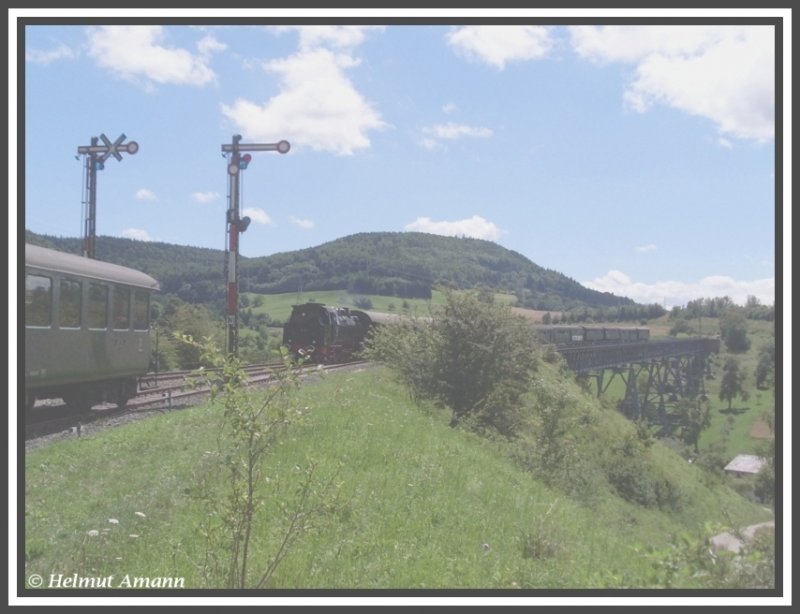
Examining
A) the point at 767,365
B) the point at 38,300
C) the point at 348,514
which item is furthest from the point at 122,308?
the point at 767,365

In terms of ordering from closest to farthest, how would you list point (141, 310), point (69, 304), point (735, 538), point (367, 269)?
point (735, 538), point (69, 304), point (141, 310), point (367, 269)

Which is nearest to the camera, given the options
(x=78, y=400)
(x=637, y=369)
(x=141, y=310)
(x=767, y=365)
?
(x=767, y=365)

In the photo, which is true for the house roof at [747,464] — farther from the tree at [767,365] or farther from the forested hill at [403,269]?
the forested hill at [403,269]

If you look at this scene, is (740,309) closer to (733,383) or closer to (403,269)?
(733,383)

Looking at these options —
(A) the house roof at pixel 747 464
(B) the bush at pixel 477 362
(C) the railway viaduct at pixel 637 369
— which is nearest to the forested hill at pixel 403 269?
(C) the railway viaduct at pixel 637 369

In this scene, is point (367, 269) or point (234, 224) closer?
point (234, 224)

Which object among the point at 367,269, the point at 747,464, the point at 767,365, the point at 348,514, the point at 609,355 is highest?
the point at 367,269

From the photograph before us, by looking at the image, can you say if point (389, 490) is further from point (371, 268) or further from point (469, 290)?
point (371, 268)
